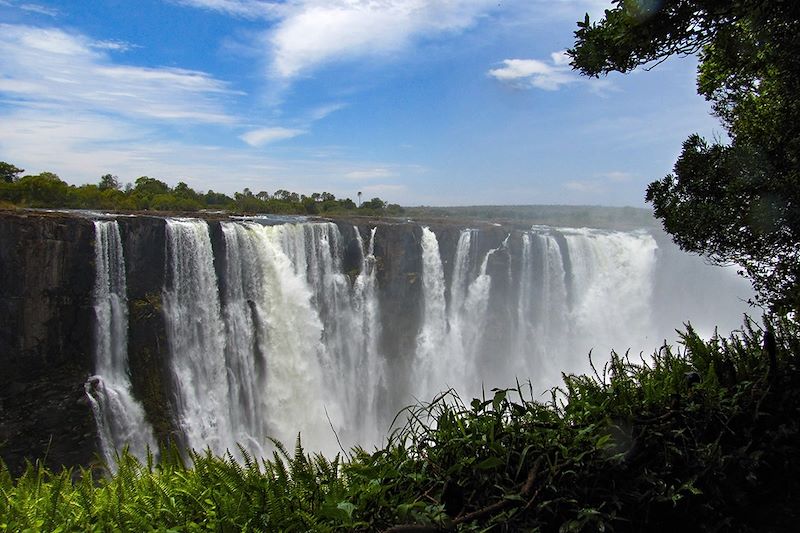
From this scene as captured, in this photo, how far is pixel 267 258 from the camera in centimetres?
1889

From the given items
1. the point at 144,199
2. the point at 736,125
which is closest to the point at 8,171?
the point at 144,199

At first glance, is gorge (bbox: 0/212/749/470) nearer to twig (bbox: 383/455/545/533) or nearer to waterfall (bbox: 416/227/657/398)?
waterfall (bbox: 416/227/657/398)

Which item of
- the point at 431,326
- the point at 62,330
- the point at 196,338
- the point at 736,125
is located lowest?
the point at 431,326

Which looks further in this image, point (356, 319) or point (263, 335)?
point (356, 319)

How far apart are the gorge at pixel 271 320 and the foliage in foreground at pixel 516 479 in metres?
11.3

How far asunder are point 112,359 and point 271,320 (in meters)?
5.27

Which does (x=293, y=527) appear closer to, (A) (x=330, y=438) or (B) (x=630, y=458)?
(B) (x=630, y=458)

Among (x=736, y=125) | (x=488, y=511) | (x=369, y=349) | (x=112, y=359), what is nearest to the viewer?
(x=488, y=511)

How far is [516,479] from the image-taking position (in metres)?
1.79

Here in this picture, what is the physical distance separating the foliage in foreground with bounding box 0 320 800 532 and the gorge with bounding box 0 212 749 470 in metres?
11.3

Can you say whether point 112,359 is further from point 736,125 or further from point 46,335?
point 736,125

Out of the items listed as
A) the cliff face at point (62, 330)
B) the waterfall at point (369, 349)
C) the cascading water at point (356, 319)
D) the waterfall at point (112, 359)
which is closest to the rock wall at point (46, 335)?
the cliff face at point (62, 330)

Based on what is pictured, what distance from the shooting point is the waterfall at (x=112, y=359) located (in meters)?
16.5

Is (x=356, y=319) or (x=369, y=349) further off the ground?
(x=356, y=319)
